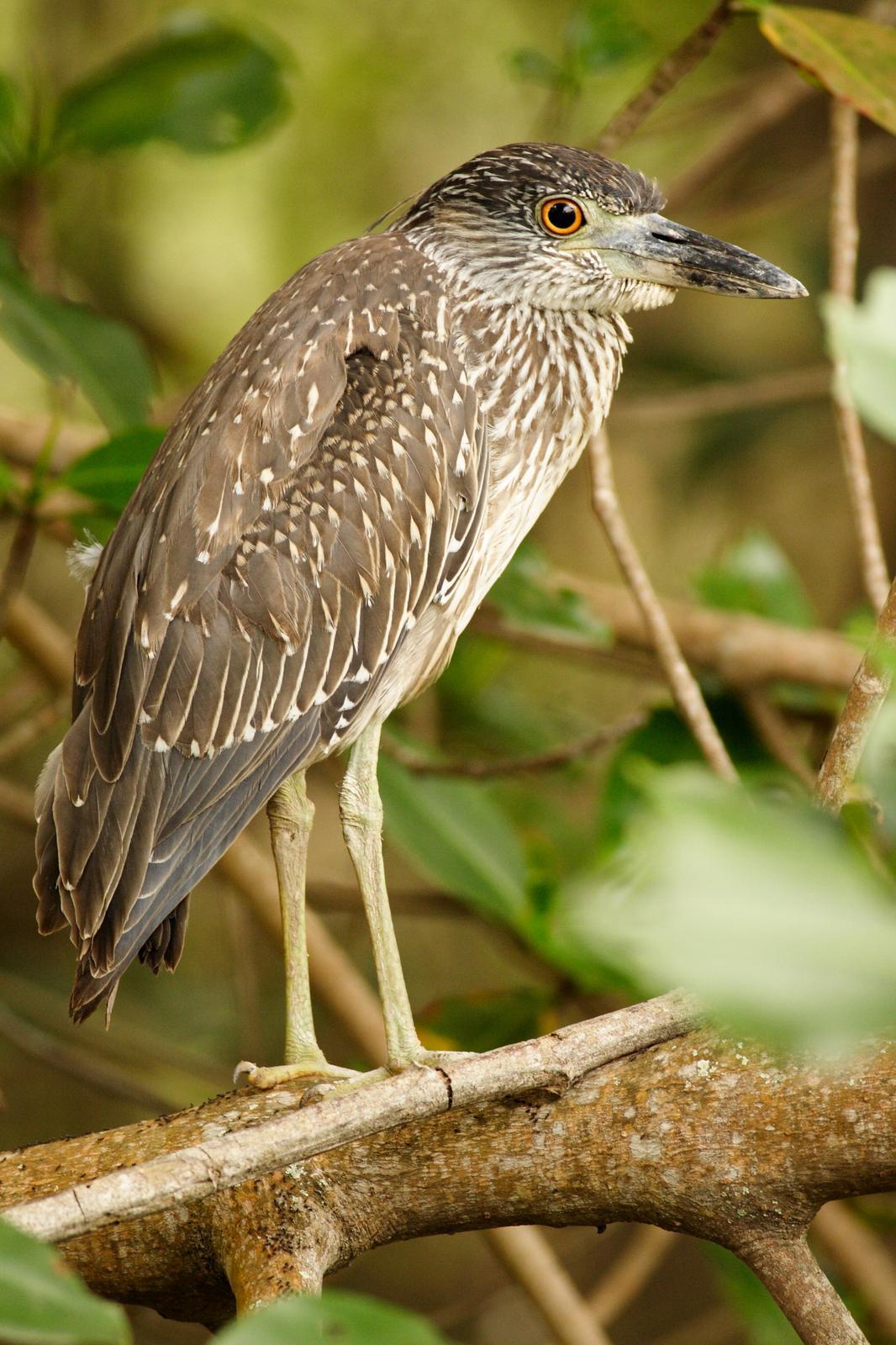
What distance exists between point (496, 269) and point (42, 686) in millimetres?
1736

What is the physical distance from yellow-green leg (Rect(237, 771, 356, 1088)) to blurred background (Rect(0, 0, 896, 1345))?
0.86 meters

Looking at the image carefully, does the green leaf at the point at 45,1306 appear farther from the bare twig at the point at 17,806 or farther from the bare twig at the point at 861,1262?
the bare twig at the point at 861,1262

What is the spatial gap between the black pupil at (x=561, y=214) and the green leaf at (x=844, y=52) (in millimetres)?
424

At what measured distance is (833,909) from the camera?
0.59 meters

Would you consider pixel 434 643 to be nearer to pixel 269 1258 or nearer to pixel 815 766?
pixel 269 1258

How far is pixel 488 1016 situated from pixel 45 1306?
2.39 m

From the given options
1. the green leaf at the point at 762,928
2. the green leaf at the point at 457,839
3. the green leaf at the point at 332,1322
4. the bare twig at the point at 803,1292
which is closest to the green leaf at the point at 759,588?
the green leaf at the point at 457,839

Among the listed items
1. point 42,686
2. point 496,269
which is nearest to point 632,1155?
point 496,269

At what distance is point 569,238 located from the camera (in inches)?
96.7

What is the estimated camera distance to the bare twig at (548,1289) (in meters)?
2.83

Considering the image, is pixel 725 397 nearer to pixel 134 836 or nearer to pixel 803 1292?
pixel 134 836

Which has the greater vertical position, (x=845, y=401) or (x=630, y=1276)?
(x=845, y=401)

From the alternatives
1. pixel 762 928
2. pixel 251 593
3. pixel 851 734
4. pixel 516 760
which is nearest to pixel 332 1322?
pixel 762 928

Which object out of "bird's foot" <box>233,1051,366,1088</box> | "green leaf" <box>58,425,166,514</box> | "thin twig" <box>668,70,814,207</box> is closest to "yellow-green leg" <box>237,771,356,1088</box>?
"bird's foot" <box>233,1051,366,1088</box>
